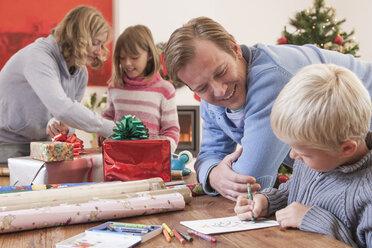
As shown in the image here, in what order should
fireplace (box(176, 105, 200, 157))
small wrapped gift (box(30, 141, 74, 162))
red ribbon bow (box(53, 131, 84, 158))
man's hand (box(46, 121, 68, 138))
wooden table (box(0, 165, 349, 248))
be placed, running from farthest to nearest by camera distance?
fireplace (box(176, 105, 200, 157)) < man's hand (box(46, 121, 68, 138)) < red ribbon bow (box(53, 131, 84, 158)) < small wrapped gift (box(30, 141, 74, 162)) < wooden table (box(0, 165, 349, 248))

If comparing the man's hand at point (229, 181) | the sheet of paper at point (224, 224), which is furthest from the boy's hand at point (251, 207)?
the man's hand at point (229, 181)

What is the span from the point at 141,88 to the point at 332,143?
159cm

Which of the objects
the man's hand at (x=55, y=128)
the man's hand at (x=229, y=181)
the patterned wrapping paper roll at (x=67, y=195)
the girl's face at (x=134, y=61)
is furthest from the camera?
the girl's face at (x=134, y=61)

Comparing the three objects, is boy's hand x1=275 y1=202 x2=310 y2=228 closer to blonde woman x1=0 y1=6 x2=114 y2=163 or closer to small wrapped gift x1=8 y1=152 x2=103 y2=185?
small wrapped gift x1=8 y1=152 x2=103 y2=185

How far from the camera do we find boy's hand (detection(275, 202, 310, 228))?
0.89 m

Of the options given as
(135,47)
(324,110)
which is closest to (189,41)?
(324,110)

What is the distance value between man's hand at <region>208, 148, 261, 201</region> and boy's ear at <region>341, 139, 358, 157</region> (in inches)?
12.8

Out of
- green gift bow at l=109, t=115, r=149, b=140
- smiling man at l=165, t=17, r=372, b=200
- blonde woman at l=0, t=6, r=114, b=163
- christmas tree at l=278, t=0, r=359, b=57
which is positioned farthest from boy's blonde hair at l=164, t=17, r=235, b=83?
christmas tree at l=278, t=0, r=359, b=57

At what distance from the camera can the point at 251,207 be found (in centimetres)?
98

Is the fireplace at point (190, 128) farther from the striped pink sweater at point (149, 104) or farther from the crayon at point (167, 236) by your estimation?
the crayon at point (167, 236)

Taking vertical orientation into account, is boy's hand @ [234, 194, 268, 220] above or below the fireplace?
above

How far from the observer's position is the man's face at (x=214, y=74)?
117 cm

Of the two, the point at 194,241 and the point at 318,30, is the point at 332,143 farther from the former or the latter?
the point at 318,30

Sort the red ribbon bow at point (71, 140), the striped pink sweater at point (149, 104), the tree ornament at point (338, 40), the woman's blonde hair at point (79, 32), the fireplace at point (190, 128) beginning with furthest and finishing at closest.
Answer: the fireplace at point (190, 128) < the tree ornament at point (338, 40) < the striped pink sweater at point (149, 104) < the woman's blonde hair at point (79, 32) < the red ribbon bow at point (71, 140)
